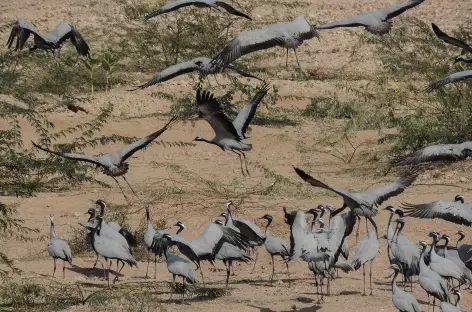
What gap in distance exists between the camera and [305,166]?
50.2 feet

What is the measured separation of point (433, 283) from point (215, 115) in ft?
11.6

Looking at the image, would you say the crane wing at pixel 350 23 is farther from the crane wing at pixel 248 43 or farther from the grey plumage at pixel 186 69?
the grey plumage at pixel 186 69

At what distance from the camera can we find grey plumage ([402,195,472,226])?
1084 centimetres

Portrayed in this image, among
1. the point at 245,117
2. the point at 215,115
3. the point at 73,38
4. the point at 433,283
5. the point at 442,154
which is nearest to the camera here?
the point at 433,283

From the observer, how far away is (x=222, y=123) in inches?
477

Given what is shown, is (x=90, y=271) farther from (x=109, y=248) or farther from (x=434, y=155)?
(x=434, y=155)

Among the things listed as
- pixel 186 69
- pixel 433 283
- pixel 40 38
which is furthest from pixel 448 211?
pixel 40 38

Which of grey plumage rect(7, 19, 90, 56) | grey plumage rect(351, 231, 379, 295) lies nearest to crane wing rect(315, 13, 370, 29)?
grey plumage rect(351, 231, 379, 295)

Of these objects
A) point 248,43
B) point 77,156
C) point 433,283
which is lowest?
point 433,283

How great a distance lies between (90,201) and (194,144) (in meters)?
2.84

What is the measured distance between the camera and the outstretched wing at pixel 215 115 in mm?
11641

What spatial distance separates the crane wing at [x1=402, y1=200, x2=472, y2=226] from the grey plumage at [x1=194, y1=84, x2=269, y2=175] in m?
2.07

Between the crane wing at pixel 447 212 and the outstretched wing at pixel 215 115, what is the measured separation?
2.07m

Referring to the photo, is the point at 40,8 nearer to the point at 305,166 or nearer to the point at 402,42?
the point at 402,42
